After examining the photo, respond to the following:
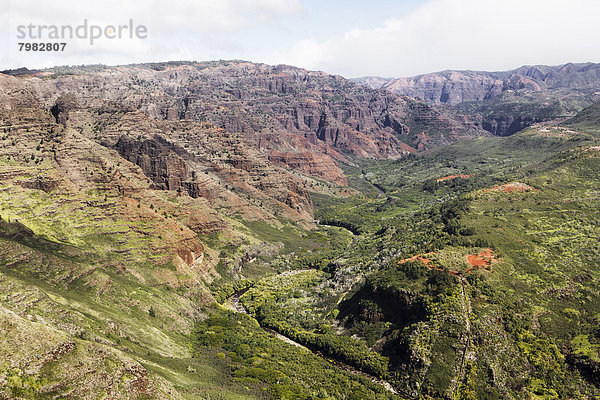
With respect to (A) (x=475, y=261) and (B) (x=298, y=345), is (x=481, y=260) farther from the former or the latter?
(B) (x=298, y=345)

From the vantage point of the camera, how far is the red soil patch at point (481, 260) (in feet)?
500

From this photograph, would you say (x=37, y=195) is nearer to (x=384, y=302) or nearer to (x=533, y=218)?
(x=384, y=302)

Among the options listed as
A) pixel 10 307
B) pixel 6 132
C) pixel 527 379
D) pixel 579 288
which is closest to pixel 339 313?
pixel 527 379

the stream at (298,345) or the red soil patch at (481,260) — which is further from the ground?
the red soil patch at (481,260)

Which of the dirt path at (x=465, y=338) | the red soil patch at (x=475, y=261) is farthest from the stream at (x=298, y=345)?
the red soil patch at (x=475, y=261)

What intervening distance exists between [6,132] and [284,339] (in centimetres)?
14258

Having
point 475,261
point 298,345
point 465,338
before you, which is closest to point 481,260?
point 475,261

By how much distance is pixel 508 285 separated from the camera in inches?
5664

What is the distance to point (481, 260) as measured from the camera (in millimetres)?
156500

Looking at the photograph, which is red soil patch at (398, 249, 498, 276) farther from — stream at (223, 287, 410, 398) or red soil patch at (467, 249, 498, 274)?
stream at (223, 287, 410, 398)

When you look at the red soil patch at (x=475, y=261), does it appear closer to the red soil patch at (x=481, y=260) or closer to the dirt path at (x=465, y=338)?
the red soil patch at (x=481, y=260)

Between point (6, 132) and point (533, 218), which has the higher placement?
point (6, 132)

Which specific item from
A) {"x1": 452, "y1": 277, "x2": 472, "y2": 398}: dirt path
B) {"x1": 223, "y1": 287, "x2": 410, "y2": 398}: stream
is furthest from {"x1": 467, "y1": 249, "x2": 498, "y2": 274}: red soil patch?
{"x1": 223, "y1": 287, "x2": 410, "y2": 398}: stream

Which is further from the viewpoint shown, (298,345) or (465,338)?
(298,345)
